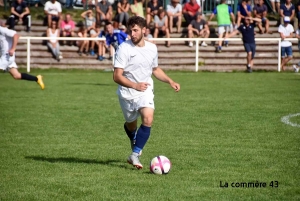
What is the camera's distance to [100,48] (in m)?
28.8

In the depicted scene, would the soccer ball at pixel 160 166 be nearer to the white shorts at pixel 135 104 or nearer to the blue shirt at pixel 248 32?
the white shorts at pixel 135 104

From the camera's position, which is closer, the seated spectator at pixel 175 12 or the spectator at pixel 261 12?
the seated spectator at pixel 175 12

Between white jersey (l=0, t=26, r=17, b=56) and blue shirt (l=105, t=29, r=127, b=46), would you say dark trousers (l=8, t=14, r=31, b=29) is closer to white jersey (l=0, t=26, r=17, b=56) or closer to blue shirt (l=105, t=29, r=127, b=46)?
blue shirt (l=105, t=29, r=127, b=46)

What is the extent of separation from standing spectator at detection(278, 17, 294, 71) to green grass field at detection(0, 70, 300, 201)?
27.7 ft

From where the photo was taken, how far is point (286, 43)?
28.0m

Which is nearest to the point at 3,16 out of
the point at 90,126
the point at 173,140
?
the point at 90,126

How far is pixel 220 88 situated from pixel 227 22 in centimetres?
971

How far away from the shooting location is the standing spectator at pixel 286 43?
27894 mm

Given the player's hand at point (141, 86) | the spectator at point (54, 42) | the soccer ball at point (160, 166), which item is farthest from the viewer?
the spectator at point (54, 42)

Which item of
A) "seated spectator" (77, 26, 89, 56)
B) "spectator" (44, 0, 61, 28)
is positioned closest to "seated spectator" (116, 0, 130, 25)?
"seated spectator" (77, 26, 89, 56)

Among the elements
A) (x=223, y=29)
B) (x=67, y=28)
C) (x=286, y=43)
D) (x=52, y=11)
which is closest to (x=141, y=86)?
(x=286, y=43)

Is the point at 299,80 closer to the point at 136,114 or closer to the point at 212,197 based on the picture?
the point at 136,114

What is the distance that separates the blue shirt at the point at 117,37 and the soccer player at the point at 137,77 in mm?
10510

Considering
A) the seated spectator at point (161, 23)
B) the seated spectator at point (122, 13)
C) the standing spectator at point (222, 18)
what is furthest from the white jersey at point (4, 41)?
the standing spectator at point (222, 18)
